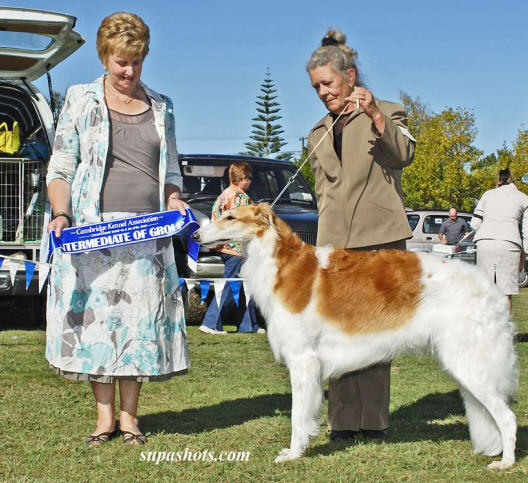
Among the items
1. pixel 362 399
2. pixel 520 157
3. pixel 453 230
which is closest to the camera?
pixel 362 399

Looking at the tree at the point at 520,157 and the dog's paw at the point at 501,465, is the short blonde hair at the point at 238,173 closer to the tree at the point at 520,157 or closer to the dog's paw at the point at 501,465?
the dog's paw at the point at 501,465

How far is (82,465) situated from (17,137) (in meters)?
5.80

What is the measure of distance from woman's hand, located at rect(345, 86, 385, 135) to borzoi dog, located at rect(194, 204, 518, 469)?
710mm

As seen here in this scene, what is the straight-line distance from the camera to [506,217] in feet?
27.1

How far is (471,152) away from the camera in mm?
36844

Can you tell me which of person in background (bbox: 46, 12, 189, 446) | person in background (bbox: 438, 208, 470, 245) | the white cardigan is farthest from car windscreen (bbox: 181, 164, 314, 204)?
person in background (bbox: 438, 208, 470, 245)

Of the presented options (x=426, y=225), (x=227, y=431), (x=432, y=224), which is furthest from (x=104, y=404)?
(x=432, y=224)

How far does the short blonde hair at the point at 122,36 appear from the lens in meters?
4.03

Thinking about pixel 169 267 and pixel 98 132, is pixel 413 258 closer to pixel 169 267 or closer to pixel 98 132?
pixel 169 267

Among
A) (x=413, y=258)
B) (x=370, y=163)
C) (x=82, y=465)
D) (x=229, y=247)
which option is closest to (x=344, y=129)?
(x=370, y=163)

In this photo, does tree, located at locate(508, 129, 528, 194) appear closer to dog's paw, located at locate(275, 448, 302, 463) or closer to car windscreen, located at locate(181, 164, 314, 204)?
car windscreen, located at locate(181, 164, 314, 204)

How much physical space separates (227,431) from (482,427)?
5.08 ft

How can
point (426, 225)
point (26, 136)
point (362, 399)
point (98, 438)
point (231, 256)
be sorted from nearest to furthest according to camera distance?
point (98, 438)
point (362, 399)
point (231, 256)
point (26, 136)
point (426, 225)

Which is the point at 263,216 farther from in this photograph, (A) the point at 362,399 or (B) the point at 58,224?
(A) the point at 362,399
